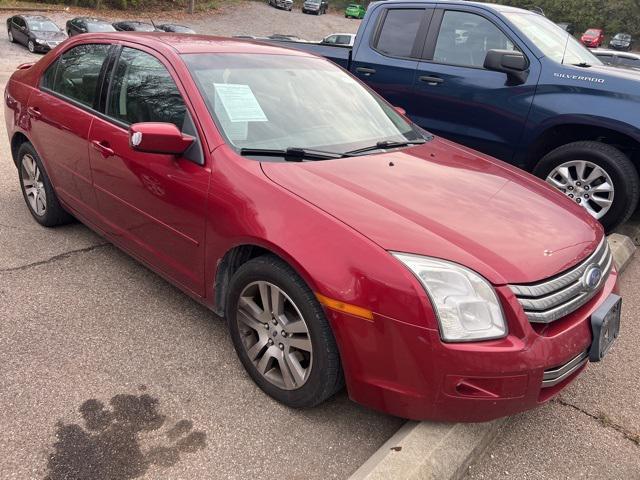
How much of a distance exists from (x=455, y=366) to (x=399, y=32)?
4.43m

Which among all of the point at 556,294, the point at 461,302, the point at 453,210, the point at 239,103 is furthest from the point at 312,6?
the point at 461,302

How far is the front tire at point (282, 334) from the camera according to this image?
2260mm

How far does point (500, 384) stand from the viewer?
6.66ft

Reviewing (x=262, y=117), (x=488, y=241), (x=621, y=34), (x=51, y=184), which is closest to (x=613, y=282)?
(x=488, y=241)

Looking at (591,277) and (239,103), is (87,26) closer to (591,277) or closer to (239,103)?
(239,103)

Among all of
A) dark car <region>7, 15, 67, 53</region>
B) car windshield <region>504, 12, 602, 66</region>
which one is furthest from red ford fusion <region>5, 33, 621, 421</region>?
dark car <region>7, 15, 67, 53</region>

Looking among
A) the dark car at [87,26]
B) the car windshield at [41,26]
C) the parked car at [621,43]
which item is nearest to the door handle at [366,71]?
the dark car at [87,26]

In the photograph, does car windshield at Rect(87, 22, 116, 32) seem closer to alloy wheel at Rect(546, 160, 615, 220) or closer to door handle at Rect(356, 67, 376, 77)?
door handle at Rect(356, 67, 376, 77)

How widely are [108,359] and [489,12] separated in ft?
14.6

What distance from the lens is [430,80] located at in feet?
17.0

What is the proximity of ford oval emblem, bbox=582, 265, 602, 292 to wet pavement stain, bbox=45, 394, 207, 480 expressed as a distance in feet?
5.89

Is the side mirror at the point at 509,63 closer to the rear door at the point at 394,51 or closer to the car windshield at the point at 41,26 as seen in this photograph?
the rear door at the point at 394,51

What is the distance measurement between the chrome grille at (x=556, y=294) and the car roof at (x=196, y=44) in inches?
87.9

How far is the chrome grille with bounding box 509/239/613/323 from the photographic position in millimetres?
2064
